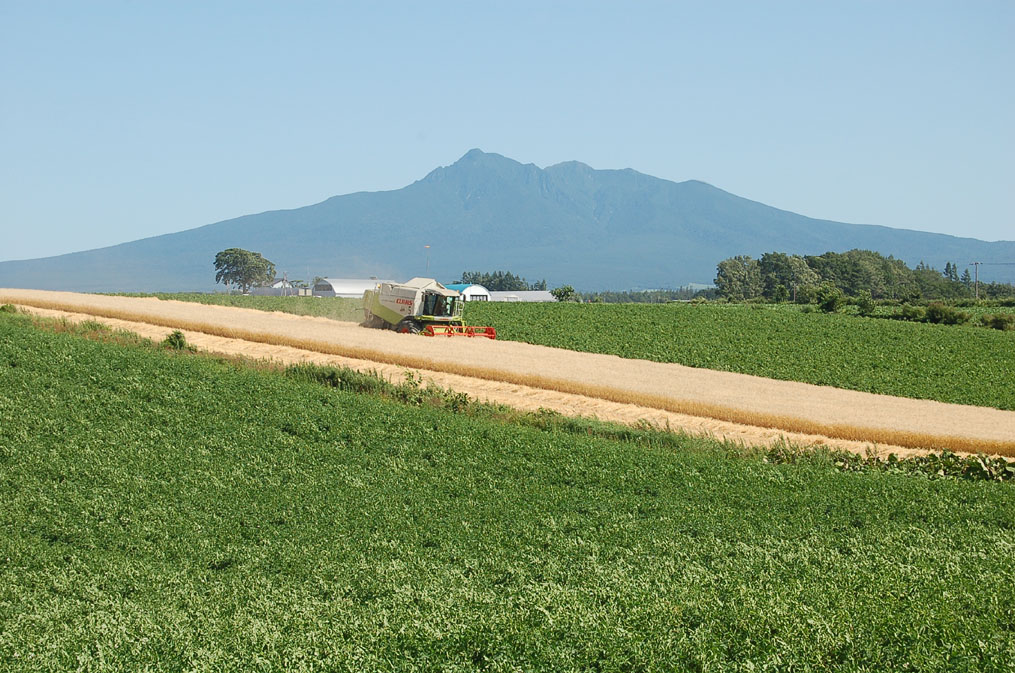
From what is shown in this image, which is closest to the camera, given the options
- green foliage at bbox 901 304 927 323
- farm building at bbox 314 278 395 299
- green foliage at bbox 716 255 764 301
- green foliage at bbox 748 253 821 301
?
green foliage at bbox 901 304 927 323

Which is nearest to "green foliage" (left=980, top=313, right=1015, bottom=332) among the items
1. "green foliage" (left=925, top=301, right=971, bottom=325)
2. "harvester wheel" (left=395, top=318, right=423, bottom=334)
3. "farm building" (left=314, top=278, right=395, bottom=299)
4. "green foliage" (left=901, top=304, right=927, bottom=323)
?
"green foliage" (left=925, top=301, right=971, bottom=325)

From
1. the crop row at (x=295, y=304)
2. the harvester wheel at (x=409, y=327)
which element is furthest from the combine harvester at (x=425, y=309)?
the crop row at (x=295, y=304)

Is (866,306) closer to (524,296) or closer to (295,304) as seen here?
(295,304)

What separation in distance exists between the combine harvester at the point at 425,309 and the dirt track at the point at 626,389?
2192 millimetres

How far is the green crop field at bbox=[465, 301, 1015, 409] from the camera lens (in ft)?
129

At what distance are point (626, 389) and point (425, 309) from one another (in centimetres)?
1673

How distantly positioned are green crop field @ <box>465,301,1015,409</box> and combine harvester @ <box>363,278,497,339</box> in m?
4.11

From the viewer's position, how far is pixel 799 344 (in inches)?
1845

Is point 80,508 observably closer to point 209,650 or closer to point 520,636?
point 209,650

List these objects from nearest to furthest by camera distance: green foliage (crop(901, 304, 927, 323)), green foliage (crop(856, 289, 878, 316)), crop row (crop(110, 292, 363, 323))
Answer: green foliage (crop(901, 304, 927, 323))
crop row (crop(110, 292, 363, 323))
green foliage (crop(856, 289, 878, 316))

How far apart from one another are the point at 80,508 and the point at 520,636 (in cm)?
932

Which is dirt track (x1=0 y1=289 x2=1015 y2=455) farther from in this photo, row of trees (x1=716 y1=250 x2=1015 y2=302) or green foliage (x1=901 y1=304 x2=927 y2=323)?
row of trees (x1=716 y1=250 x2=1015 y2=302)

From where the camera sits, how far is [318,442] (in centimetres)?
1945

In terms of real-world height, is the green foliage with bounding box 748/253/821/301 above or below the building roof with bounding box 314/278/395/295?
above
